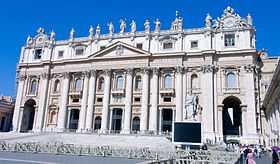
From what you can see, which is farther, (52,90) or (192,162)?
(52,90)

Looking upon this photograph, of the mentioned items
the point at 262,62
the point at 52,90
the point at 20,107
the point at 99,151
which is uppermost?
the point at 262,62

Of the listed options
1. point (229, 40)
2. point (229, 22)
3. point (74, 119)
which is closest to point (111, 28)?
point (74, 119)

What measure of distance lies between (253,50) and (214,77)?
6498mm

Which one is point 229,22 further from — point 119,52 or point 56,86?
point 56,86

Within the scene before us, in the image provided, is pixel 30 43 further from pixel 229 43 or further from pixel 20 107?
pixel 229 43

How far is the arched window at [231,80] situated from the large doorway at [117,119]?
55.8ft

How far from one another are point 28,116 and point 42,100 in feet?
20.6

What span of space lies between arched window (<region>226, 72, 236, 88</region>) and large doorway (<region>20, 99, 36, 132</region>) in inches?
1328

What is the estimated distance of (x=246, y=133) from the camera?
116ft

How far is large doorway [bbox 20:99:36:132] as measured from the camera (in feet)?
158

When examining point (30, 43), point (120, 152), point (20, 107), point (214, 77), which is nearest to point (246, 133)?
point (214, 77)

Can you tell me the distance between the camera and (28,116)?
4991 cm

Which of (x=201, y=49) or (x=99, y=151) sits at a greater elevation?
(x=201, y=49)

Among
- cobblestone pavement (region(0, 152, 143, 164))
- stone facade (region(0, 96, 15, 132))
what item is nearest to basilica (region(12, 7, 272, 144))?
stone facade (region(0, 96, 15, 132))
